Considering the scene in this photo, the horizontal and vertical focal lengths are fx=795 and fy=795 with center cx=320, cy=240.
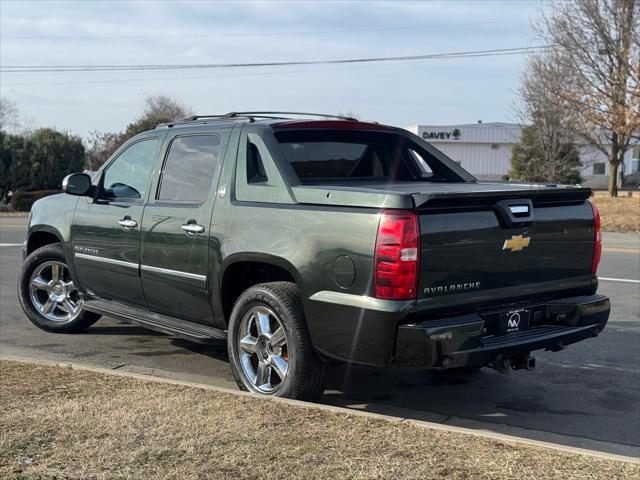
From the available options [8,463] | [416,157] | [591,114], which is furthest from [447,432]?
[591,114]

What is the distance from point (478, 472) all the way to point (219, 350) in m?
3.70

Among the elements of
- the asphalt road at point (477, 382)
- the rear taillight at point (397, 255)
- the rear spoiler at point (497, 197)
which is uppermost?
the rear spoiler at point (497, 197)

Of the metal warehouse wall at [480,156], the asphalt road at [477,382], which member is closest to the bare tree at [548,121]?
the asphalt road at [477,382]

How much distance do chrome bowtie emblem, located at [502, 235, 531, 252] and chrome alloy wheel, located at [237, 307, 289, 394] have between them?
1499 millimetres

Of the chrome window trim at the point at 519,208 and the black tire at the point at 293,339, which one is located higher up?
the chrome window trim at the point at 519,208

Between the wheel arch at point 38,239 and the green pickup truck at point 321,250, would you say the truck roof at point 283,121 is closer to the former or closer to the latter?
the green pickup truck at point 321,250

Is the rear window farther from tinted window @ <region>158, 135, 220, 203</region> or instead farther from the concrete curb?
the concrete curb

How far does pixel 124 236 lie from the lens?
6.34 meters

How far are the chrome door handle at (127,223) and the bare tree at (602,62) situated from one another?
2046cm

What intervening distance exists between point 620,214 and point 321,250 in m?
21.0

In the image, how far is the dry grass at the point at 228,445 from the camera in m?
3.83

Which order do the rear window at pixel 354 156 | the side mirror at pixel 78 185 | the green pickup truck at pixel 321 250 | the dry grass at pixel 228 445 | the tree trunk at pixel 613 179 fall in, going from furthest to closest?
1. the tree trunk at pixel 613 179
2. the side mirror at pixel 78 185
3. the rear window at pixel 354 156
4. the green pickup truck at pixel 321 250
5. the dry grass at pixel 228 445

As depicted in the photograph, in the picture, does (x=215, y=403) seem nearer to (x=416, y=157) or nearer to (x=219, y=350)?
(x=219, y=350)

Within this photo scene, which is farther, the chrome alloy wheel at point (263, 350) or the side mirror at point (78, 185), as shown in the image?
the side mirror at point (78, 185)
